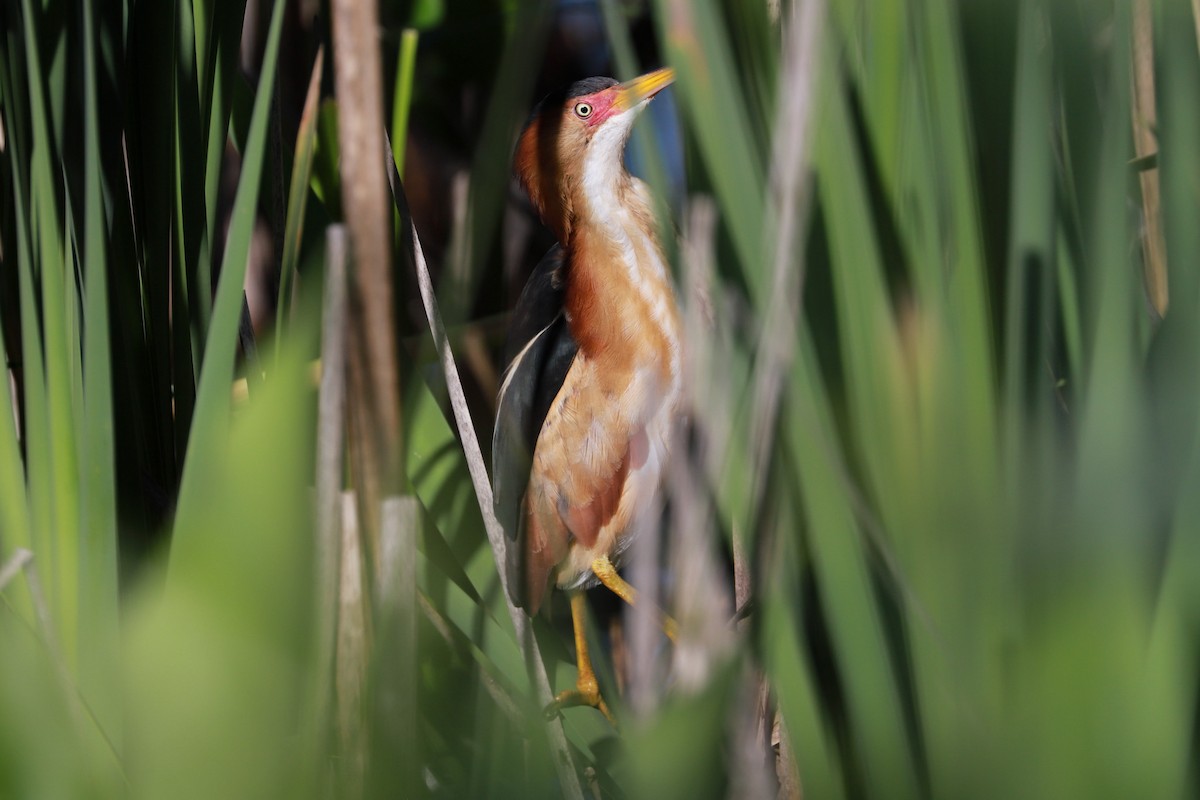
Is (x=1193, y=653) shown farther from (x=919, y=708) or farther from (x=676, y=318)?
(x=676, y=318)

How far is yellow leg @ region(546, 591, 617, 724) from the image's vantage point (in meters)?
0.74

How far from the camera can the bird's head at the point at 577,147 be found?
1.02 m

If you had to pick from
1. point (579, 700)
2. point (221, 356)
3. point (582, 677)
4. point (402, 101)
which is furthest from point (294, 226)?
point (582, 677)

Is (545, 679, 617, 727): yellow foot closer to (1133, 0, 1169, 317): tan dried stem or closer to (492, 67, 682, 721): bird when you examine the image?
(492, 67, 682, 721): bird

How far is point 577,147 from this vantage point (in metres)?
1.03

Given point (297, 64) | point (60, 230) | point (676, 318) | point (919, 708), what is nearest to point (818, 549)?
point (919, 708)

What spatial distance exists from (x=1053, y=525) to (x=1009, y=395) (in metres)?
0.05

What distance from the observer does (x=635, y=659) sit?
405 millimetres

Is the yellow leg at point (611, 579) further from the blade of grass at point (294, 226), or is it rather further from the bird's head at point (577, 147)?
the blade of grass at point (294, 226)

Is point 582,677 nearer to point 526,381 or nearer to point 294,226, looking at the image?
point 526,381

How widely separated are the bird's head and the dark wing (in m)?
0.07

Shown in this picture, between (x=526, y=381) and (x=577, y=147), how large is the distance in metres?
0.25

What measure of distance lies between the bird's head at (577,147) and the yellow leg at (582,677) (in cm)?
37

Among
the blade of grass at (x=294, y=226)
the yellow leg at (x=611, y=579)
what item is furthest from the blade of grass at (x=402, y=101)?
the yellow leg at (x=611, y=579)
